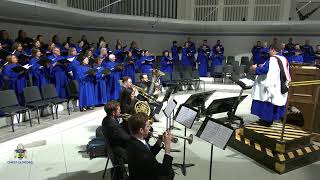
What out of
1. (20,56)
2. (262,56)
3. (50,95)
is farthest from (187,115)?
(262,56)

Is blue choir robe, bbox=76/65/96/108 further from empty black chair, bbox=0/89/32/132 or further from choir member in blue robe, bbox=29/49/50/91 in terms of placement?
empty black chair, bbox=0/89/32/132

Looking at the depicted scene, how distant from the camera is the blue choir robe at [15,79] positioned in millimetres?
7298

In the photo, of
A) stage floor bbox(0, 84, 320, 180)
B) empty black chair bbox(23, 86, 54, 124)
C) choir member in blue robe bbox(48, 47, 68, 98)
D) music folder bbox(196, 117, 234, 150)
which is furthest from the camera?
choir member in blue robe bbox(48, 47, 68, 98)

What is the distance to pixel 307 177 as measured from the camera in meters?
5.11

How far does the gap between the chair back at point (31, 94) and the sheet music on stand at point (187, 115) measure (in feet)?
12.9

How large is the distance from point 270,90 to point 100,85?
4.95 m

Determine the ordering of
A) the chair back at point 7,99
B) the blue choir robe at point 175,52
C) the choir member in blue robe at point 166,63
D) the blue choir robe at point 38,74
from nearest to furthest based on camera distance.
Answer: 1. the chair back at point 7,99
2. the blue choir robe at point 38,74
3. the choir member in blue robe at point 166,63
4. the blue choir robe at point 175,52

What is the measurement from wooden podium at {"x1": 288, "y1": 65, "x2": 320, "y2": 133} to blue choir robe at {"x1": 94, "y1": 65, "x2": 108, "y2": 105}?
5157mm

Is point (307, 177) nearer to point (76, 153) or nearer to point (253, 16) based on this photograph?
point (76, 153)

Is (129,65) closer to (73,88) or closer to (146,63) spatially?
(146,63)

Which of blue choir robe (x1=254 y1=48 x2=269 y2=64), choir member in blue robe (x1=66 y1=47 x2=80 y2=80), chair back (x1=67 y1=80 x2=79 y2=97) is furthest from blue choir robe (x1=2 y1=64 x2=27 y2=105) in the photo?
blue choir robe (x1=254 y1=48 x2=269 y2=64)

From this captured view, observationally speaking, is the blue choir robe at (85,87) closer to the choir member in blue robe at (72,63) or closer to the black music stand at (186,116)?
the choir member in blue robe at (72,63)

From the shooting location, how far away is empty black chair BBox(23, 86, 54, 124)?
698cm

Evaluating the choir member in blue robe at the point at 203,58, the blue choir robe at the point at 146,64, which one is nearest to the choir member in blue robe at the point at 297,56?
the choir member in blue robe at the point at 203,58
